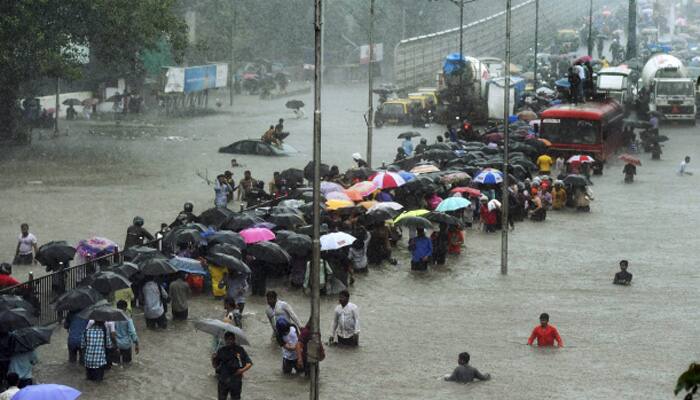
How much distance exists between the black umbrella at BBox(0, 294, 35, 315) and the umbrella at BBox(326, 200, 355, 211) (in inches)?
397

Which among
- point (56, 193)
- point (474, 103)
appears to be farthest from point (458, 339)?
point (474, 103)

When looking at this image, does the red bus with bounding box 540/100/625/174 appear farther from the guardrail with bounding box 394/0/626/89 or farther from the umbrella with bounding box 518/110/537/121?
the guardrail with bounding box 394/0/626/89

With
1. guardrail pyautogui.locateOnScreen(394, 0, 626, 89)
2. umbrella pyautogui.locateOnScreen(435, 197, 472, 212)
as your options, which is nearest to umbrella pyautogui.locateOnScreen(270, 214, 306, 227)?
umbrella pyautogui.locateOnScreen(435, 197, 472, 212)

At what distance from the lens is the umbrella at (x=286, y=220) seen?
2484 centimetres

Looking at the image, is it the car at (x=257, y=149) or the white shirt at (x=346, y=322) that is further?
the car at (x=257, y=149)

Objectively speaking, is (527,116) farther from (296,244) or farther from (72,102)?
(296,244)

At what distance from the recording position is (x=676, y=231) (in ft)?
106

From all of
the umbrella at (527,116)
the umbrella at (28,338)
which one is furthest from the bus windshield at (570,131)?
the umbrella at (28,338)

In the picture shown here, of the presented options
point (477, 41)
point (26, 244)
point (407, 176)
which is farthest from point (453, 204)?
point (477, 41)

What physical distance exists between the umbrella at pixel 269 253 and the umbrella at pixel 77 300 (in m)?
4.80

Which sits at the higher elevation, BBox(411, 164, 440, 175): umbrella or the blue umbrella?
BBox(411, 164, 440, 175): umbrella

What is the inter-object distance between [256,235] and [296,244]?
84 cm

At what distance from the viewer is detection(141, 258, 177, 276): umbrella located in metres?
19.8

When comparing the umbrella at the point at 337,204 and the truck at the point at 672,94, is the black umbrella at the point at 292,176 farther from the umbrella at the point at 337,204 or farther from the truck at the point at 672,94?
the truck at the point at 672,94
